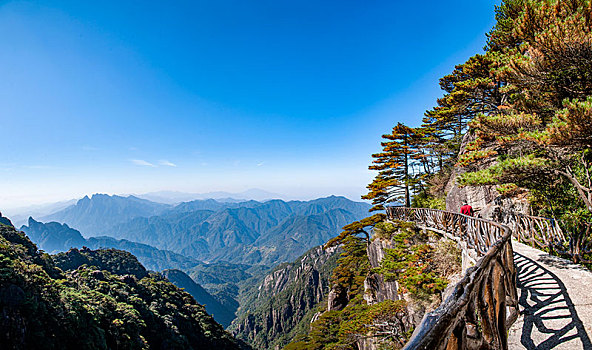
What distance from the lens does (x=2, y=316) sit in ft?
66.4

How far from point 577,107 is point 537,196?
5.99 metres

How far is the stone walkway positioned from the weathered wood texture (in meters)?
1.02

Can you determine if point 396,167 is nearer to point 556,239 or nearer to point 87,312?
point 556,239

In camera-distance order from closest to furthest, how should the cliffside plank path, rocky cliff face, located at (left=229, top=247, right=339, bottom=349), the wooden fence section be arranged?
1. the wooden fence section
2. the cliffside plank path
3. rocky cliff face, located at (left=229, top=247, right=339, bottom=349)

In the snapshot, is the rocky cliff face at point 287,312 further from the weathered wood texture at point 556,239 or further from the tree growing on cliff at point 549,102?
the tree growing on cliff at point 549,102

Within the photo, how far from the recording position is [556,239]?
7770 mm

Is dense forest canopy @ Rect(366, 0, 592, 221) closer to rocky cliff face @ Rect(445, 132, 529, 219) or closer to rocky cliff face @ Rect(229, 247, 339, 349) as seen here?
rocky cliff face @ Rect(445, 132, 529, 219)

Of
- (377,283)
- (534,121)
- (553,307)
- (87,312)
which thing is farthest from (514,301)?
(87,312)

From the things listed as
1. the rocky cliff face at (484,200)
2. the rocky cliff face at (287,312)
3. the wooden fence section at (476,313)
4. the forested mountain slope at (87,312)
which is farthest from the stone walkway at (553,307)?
the rocky cliff face at (287,312)

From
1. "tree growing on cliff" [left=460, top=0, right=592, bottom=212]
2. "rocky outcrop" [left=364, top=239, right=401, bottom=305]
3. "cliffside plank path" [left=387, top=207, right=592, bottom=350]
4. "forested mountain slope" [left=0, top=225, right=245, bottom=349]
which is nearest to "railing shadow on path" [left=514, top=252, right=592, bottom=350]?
"cliffside plank path" [left=387, top=207, right=592, bottom=350]

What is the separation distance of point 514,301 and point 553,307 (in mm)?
1414

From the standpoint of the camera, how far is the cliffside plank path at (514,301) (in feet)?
4.83

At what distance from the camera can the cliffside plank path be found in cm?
147

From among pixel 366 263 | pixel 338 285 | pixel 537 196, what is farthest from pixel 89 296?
pixel 537 196
